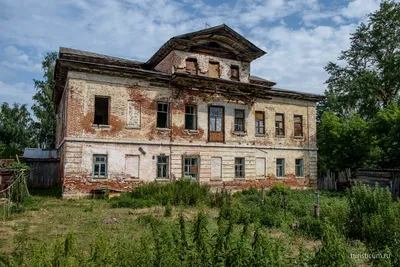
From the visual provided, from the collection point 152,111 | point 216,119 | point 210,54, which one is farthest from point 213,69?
point 152,111

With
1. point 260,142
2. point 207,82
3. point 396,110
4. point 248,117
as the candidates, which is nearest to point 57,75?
point 207,82

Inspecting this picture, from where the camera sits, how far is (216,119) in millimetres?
20750

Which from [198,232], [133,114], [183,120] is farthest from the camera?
[183,120]

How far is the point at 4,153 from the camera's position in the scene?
31.3 metres

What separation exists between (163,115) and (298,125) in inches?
425

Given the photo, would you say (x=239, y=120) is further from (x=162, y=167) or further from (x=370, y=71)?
(x=370, y=71)

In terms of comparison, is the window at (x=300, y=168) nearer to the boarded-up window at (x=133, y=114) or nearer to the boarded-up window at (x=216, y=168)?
the boarded-up window at (x=216, y=168)

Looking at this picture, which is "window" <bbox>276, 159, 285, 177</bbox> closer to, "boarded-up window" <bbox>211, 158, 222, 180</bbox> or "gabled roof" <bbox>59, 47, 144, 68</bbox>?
"boarded-up window" <bbox>211, 158, 222, 180</bbox>

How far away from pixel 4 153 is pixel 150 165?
20.8 meters

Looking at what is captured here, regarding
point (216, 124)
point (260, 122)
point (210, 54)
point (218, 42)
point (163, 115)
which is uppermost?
point (218, 42)

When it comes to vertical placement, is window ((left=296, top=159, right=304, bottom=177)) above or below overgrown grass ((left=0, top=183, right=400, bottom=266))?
above

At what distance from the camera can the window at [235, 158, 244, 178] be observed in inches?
833

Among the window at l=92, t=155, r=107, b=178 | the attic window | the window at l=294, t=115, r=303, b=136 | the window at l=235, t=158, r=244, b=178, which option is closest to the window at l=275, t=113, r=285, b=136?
the window at l=294, t=115, r=303, b=136

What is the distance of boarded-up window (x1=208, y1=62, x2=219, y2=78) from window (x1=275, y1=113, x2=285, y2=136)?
5.60 meters
